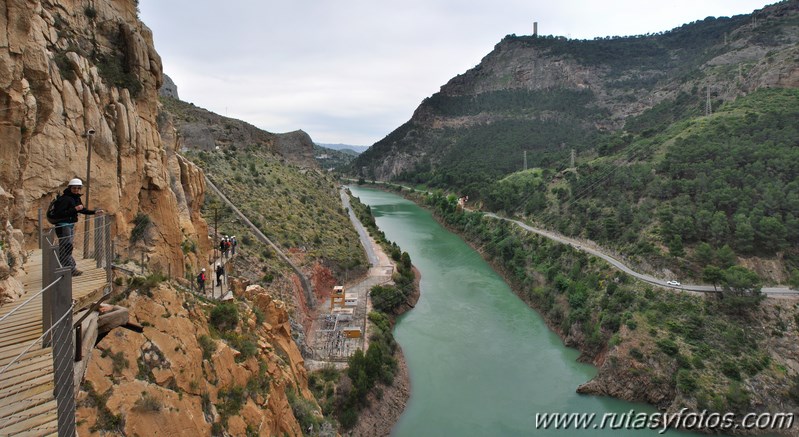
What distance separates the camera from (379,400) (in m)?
19.5

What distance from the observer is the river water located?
19.5 metres

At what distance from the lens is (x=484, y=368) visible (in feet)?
77.0

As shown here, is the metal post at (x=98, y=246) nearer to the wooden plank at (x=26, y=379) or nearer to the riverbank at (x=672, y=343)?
the wooden plank at (x=26, y=379)

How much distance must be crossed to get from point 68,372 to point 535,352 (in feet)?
82.6

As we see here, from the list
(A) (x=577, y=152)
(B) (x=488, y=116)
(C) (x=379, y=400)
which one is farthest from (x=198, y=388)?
(B) (x=488, y=116)

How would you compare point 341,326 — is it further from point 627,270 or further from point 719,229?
point 719,229

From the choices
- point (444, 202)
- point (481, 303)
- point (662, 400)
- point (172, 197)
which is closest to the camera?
point (172, 197)

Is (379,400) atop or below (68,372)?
below

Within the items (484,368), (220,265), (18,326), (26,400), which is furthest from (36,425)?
(484,368)

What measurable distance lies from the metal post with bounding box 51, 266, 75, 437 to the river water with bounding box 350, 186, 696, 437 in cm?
1622

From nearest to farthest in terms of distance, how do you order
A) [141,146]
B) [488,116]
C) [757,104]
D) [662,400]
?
[141,146] < [662,400] < [757,104] < [488,116]

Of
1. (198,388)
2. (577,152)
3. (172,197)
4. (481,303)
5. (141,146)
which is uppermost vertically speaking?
(577,152)

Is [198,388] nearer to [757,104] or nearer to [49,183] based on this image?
[49,183]

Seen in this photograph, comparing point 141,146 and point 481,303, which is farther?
point 481,303
